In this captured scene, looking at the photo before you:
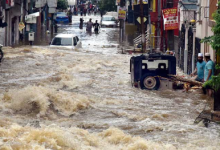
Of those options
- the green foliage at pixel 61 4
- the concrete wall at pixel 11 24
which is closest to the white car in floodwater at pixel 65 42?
the concrete wall at pixel 11 24

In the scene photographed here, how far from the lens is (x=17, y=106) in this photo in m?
14.8

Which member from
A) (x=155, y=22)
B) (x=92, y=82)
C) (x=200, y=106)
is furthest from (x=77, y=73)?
(x=155, y=22)

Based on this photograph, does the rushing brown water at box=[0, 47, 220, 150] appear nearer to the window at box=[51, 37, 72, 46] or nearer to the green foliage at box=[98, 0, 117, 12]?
the window at box=[51, 37, 72, 46]

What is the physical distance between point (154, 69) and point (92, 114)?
4.35m

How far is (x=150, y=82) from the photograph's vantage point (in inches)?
729

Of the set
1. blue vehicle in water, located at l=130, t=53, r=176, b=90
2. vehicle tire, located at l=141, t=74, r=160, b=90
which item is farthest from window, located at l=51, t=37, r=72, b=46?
vehicle tire, located at l=141, t=74, r=160, b=90

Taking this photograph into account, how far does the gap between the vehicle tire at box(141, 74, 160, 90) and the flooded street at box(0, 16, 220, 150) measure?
25 cm

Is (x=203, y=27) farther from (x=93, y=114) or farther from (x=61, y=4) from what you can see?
(x=61, y=4)

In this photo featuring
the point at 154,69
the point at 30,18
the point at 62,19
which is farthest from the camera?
the point at 62,19

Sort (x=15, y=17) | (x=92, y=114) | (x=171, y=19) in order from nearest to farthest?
(x=92, y=114) → (x=171, y=19) → (x=15, y=17)

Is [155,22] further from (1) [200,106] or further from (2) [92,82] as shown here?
(1) [200,106]

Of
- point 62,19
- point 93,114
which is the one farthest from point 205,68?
point 62,19

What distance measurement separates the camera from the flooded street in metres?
11.0

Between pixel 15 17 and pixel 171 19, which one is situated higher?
pixel 15 17
